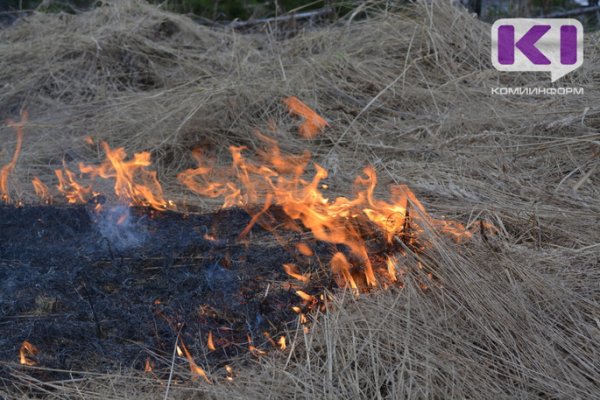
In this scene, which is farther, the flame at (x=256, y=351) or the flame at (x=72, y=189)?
the flame at (x=72, y=189)

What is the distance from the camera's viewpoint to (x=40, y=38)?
588 cm

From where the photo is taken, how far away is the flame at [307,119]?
4.50 meters

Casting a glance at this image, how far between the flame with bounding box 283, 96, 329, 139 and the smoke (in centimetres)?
157

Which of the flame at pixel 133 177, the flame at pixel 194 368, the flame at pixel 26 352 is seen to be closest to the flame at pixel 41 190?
the flame at pixel 133 177

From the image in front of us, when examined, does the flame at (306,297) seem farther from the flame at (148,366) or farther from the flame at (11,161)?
the flame at (11,161)

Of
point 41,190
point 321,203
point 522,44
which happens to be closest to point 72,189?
point 41,190

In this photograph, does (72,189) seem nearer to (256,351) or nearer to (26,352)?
(26,352)

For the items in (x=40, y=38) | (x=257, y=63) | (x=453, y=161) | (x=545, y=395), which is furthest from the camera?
(x=40, y=38)

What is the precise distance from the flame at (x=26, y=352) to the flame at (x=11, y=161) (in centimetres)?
145

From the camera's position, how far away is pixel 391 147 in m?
4.15

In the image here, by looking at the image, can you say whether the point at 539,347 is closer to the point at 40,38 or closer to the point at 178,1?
the point at 40,38

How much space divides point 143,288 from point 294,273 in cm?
60

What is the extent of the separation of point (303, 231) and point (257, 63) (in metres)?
2.77

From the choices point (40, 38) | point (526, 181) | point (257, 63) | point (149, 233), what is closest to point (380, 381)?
point (149, 233)
